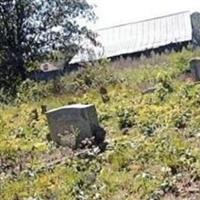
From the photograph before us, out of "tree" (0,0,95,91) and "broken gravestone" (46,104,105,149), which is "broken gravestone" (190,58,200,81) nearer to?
"broken gravestone" (46,104,105,149)

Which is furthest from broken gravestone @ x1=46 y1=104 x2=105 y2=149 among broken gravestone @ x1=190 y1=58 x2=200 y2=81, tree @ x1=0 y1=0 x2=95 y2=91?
tree @ x1=0 y1=0 x2=95 y2=91

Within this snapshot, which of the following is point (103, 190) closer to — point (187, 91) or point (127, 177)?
point (127, 177)

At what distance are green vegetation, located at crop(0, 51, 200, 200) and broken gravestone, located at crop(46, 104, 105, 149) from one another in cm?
23

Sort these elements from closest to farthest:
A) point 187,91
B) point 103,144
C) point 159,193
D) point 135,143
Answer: point 159,193 → point 135,143 → point 103,144 → point 187,91

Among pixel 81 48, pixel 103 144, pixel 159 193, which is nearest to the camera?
pixel 159 193

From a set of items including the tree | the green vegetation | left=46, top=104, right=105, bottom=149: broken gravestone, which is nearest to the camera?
the green vegetation

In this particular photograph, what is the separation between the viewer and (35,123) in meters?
13.0

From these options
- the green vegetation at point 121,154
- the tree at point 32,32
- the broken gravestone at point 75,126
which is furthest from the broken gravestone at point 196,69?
the tree at point 32,32

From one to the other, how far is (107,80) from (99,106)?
6117mm

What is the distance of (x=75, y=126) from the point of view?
33.6 ft

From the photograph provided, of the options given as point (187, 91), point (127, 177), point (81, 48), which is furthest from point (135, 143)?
point (81, 48)

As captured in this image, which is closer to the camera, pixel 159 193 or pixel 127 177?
pixel 159 193

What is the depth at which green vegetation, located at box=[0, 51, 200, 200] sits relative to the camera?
268 inches

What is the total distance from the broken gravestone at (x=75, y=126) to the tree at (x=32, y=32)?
20189 millimetres
